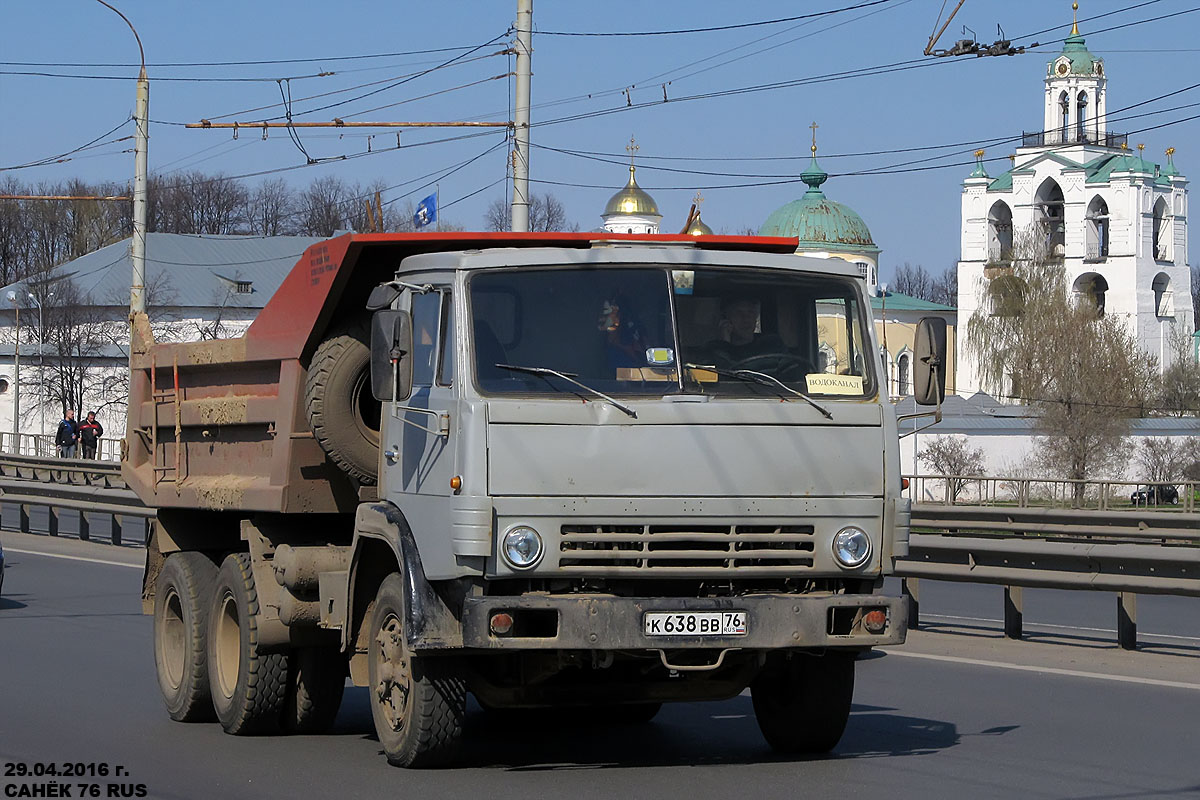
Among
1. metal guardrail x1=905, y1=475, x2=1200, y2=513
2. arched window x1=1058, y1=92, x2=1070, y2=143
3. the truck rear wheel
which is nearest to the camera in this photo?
the truck rear wheel

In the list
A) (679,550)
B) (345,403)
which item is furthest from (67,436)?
(679,550)

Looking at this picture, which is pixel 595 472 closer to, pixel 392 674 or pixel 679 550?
pixel 679 550

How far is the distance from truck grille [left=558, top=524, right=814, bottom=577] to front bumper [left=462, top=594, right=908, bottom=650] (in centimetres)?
11

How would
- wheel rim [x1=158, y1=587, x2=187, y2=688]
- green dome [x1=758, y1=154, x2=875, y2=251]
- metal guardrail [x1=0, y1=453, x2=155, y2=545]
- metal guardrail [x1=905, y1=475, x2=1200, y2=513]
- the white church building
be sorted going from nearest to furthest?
wheel rim [x1=158, y1=587, x2=187, y2=688] < metal guardrail [x1=0, y1=453, x2=155, y2=545] < metal guardrail [x1=905, y1=475, x2=1200, y2=513] < the white church building < green dome [x1=758, y1=154, x2=875, y2=251]

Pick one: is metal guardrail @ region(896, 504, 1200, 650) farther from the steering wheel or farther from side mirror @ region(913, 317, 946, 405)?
the steering wheel

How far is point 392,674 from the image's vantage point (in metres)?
7.71

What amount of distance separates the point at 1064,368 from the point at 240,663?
5600 cm

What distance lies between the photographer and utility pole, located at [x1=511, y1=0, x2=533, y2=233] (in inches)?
847

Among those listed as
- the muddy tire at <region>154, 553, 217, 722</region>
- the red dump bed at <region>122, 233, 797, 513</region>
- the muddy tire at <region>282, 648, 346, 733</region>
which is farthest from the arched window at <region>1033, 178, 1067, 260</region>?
the muddy tire at <region>282, 648, 346, 733</region>

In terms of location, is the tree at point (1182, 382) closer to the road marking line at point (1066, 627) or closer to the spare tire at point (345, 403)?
the road marking line at point (1066, 627)

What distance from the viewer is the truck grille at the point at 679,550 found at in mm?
7074

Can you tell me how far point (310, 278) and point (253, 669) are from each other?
205 centimetres

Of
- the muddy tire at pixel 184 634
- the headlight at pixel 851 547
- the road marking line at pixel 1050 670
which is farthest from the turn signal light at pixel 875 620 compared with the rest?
the road marking line at pixel 1050 670

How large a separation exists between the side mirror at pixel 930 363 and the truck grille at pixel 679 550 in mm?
1094
